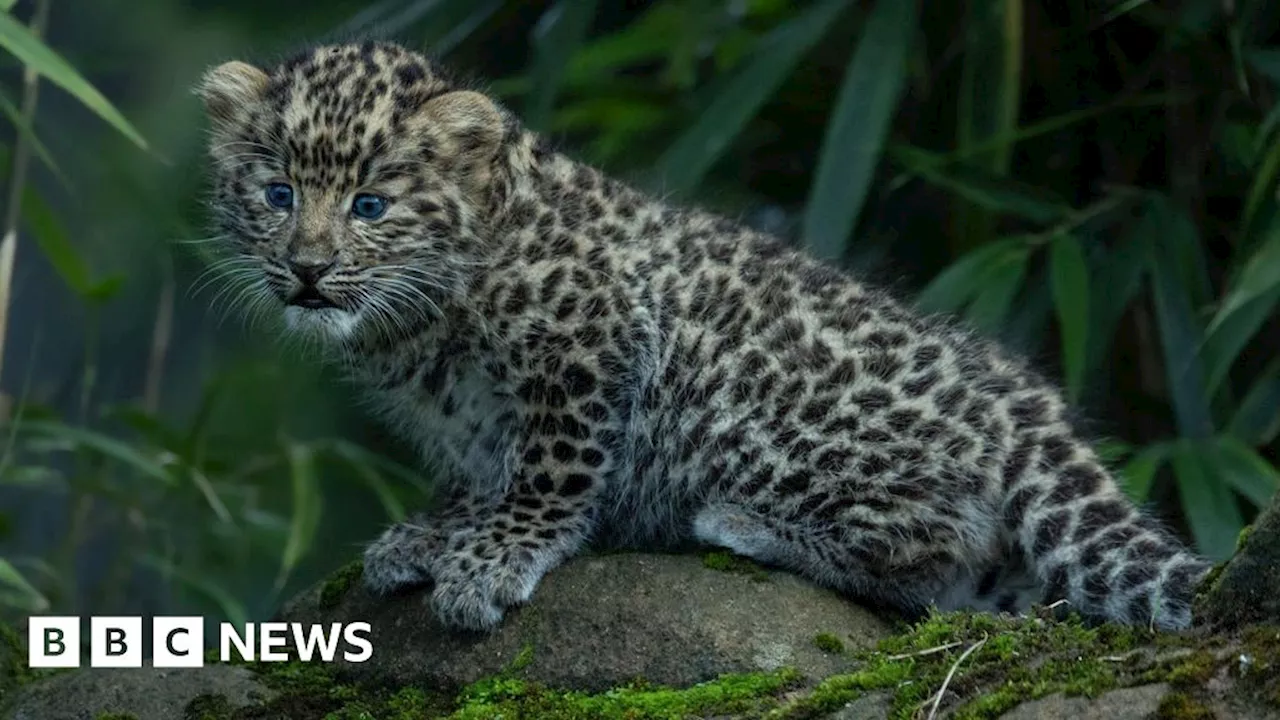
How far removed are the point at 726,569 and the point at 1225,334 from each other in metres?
2.22

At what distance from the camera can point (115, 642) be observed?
5.86 meters

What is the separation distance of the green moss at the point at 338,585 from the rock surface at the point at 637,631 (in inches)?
10.6

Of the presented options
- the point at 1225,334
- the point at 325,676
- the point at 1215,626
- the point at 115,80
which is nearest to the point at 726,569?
the point at 325,676

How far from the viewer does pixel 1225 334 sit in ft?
21.4

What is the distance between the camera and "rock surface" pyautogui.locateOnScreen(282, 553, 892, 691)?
489 centimetres

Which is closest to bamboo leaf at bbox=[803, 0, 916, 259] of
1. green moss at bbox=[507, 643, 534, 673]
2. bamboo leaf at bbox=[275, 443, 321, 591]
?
bamboo leaf at bbox=[275, 443, 321, 591]

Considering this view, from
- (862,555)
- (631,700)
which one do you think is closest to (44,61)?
(631,700)

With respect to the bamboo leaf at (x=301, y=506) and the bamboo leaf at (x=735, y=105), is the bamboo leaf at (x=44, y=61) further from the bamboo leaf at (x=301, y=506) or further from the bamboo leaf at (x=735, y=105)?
the bamboo leaf at (x=735, y=105)

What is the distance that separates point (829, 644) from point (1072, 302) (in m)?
2.24

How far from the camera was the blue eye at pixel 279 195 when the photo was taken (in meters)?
5.63

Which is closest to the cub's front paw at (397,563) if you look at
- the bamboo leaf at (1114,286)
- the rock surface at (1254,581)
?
the rock surface at (1254,581)

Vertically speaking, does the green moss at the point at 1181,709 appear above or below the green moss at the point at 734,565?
above

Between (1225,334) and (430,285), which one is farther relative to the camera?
(1225,334)

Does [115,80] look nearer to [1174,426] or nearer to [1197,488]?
[1174,426]
